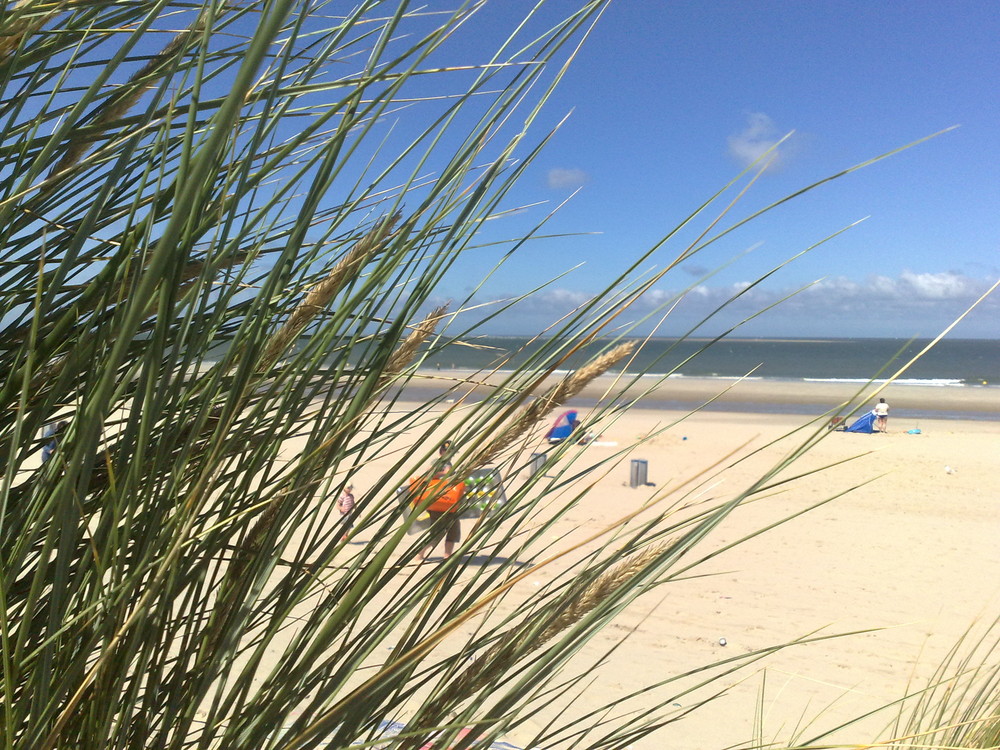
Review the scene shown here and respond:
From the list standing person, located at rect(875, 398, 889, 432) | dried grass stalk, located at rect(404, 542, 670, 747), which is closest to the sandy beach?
dried grass stalk, located at rect(404, 542, 670, 747)

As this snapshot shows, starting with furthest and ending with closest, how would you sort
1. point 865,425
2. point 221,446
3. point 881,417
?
1. point 881,417
2. point 865,425
3. point 221,446

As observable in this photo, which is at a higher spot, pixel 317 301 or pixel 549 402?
pixel 317 301

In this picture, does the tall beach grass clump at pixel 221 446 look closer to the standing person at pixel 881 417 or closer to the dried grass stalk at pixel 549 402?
the dried grass stalk at pixel 549 402

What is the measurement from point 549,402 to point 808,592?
7249 mm

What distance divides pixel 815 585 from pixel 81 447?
313 inches

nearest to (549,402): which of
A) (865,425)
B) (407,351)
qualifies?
(407,351)

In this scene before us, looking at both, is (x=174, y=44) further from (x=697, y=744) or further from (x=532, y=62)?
(x=697, y=744)

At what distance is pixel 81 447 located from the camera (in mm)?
562

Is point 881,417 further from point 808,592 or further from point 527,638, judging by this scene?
point 527,638

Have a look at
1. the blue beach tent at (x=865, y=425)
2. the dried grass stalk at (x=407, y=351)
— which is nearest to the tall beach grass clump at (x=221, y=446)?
the dried grass stalk at (x=407, y=351)

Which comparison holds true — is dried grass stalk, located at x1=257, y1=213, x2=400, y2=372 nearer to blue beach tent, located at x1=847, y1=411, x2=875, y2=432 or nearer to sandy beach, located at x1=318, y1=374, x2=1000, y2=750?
sandy beach, located at x1=318, y1=374, x2=1000, y2=750

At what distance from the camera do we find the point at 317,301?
894 mm

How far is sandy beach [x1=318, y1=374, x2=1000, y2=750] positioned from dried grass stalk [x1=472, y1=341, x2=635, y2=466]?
0.10m

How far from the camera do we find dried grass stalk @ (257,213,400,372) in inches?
34.4
